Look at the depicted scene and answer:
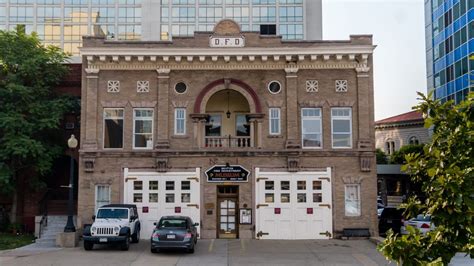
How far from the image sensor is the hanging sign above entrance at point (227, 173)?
972 inches

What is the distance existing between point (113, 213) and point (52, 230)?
535cm

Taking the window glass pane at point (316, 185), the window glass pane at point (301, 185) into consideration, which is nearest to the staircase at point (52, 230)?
the window glass pane at point (301, 185)

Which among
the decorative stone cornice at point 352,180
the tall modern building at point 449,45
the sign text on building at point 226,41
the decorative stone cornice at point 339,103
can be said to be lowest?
the decorative stone cornice at point 352,180

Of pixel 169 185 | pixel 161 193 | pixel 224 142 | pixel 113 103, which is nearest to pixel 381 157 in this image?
pixel 224 142

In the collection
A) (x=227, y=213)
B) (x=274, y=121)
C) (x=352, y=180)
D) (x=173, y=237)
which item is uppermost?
(x=274, y=121)

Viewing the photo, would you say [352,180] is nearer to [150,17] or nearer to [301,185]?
[301,185]

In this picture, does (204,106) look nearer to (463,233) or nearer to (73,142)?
(73,142)

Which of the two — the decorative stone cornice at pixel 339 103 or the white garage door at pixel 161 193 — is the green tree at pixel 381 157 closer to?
the decorative stone cornice at pixel 339 103

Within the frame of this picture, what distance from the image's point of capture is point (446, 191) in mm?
4941

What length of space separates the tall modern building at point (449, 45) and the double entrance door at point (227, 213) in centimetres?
3036

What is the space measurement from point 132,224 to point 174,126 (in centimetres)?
549

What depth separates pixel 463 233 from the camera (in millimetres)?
4988

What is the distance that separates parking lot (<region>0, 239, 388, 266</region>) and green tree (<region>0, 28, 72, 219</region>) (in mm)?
5383

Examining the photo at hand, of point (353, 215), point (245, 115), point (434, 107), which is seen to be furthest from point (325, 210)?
point (434, 107)
